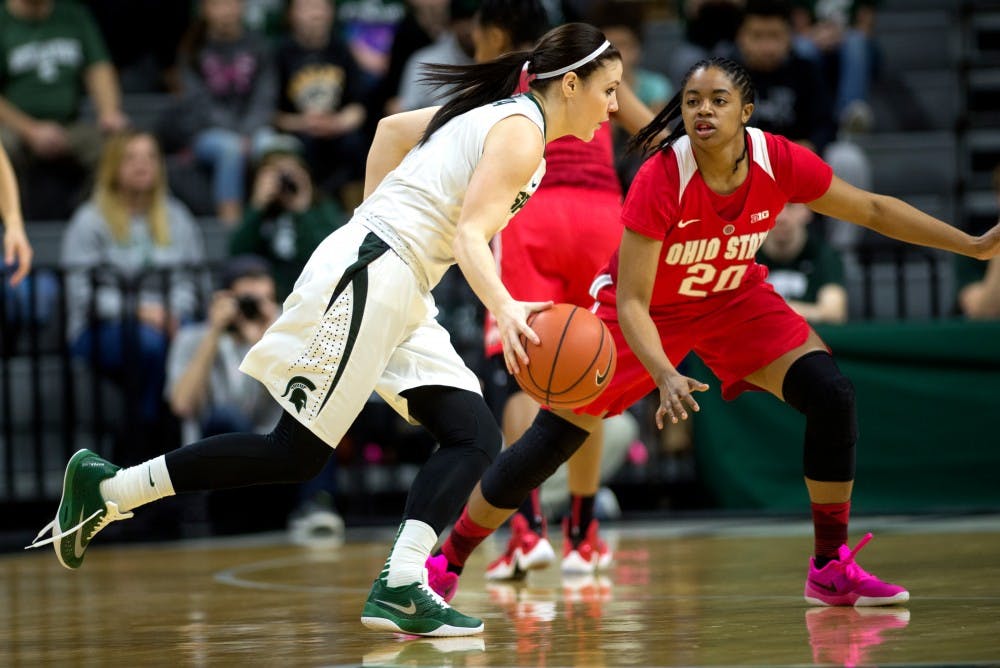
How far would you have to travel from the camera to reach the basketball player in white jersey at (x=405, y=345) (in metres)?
4.32

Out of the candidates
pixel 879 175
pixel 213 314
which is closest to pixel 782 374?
pixel 213 314

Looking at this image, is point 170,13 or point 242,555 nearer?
point 242,555

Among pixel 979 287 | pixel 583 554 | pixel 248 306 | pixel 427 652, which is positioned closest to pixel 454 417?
pixel 427 652

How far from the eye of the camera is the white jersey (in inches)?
173

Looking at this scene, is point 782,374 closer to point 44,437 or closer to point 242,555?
point 242,555

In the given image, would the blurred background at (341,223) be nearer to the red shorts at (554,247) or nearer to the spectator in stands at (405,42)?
the spectator in stands at (405,42)

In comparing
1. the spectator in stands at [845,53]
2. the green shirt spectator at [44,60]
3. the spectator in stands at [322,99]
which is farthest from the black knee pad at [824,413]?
the green shirt spectator at [44,60]

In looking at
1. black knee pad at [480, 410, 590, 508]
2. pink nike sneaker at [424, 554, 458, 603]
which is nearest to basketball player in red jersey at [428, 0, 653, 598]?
black knee pad at [480, 410, 590, 508]

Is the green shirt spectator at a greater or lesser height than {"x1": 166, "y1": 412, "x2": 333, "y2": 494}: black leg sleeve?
greater

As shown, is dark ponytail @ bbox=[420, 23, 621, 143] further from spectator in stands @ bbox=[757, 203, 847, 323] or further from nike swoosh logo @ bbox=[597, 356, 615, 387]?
spectator in stands @ bbox=[757, 203, 847, 323]

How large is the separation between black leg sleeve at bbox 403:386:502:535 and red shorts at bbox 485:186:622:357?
167 cm

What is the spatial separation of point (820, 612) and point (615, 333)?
44.5 inches

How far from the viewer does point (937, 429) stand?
29.0ft

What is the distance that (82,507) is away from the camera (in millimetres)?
4594
